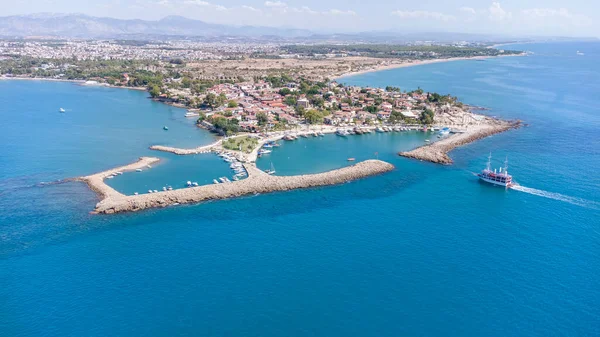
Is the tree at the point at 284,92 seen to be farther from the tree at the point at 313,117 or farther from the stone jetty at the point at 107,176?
the stone jetty at the point at 107,176

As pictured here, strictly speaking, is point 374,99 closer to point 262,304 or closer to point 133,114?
point 133,114

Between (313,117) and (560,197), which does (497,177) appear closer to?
(560,197)

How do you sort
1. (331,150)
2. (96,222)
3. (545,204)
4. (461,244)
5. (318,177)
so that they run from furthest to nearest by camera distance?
(331,150)
(318,177)
(545,204)
(96,222)
(461,244)

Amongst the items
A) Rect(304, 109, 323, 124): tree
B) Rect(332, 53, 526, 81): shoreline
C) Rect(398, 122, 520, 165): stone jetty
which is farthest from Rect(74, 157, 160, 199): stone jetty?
Rect(332, 53, 526, 81): shoreline

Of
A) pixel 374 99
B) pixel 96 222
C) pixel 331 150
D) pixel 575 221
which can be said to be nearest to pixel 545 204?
pixel 575 221

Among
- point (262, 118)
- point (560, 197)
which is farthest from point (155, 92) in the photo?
point (560, 197)

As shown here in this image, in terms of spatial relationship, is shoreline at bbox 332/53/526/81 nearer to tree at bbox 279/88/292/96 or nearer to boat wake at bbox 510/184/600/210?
tree at bbox 279/88/292/96
